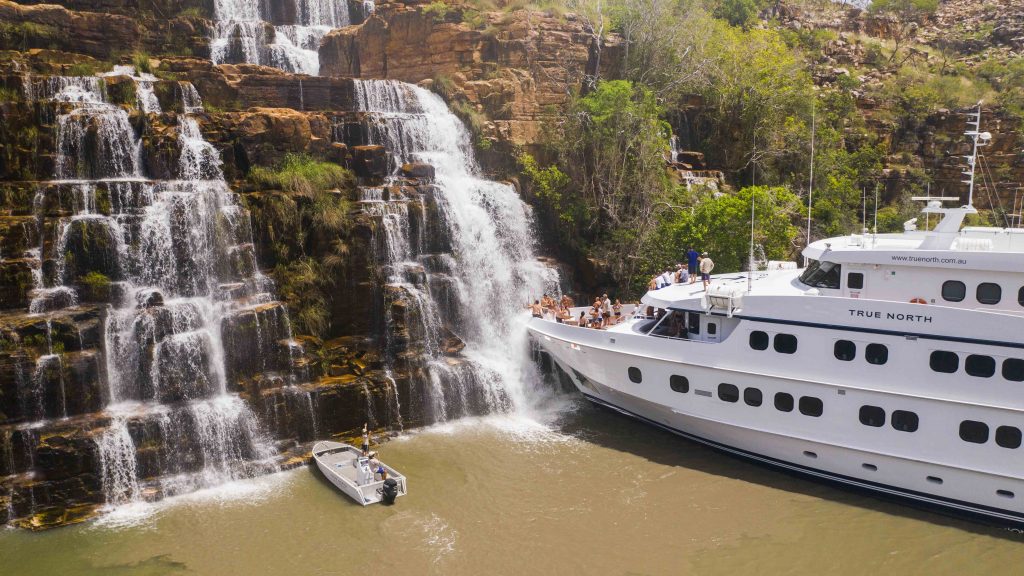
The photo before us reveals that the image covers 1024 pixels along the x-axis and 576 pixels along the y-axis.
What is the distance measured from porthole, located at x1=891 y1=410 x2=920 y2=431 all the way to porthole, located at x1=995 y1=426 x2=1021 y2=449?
137 cm

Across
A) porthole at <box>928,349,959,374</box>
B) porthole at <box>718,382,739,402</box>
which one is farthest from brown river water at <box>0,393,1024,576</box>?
porthole at <box>928,349,959,374</box>

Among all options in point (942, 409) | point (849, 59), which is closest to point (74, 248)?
point (942, 409)

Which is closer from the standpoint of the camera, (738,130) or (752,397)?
(752,397)

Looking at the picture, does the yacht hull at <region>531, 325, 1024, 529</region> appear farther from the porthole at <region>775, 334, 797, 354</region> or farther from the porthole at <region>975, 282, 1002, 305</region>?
the porthole at <region>975, 282, 1002, 305</region>

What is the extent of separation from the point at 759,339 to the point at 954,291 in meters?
4.03

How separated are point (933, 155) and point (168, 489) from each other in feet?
117

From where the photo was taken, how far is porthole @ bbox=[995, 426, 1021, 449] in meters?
13.7

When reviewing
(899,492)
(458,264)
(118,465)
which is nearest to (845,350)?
(899,492)

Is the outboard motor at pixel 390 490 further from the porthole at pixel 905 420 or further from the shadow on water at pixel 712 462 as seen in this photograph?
the porthole at pixel 905 420

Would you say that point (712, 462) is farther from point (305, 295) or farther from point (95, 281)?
point (95, 281)

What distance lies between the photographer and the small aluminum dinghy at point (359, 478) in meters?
15.4

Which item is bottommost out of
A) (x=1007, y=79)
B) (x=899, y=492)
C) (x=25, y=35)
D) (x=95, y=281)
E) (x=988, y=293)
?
(x=899, y=492)

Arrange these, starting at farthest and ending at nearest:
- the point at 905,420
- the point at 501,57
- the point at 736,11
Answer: the point at 736,11, the point at 501,57, the point at 905,420

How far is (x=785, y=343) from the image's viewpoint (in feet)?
51.9
